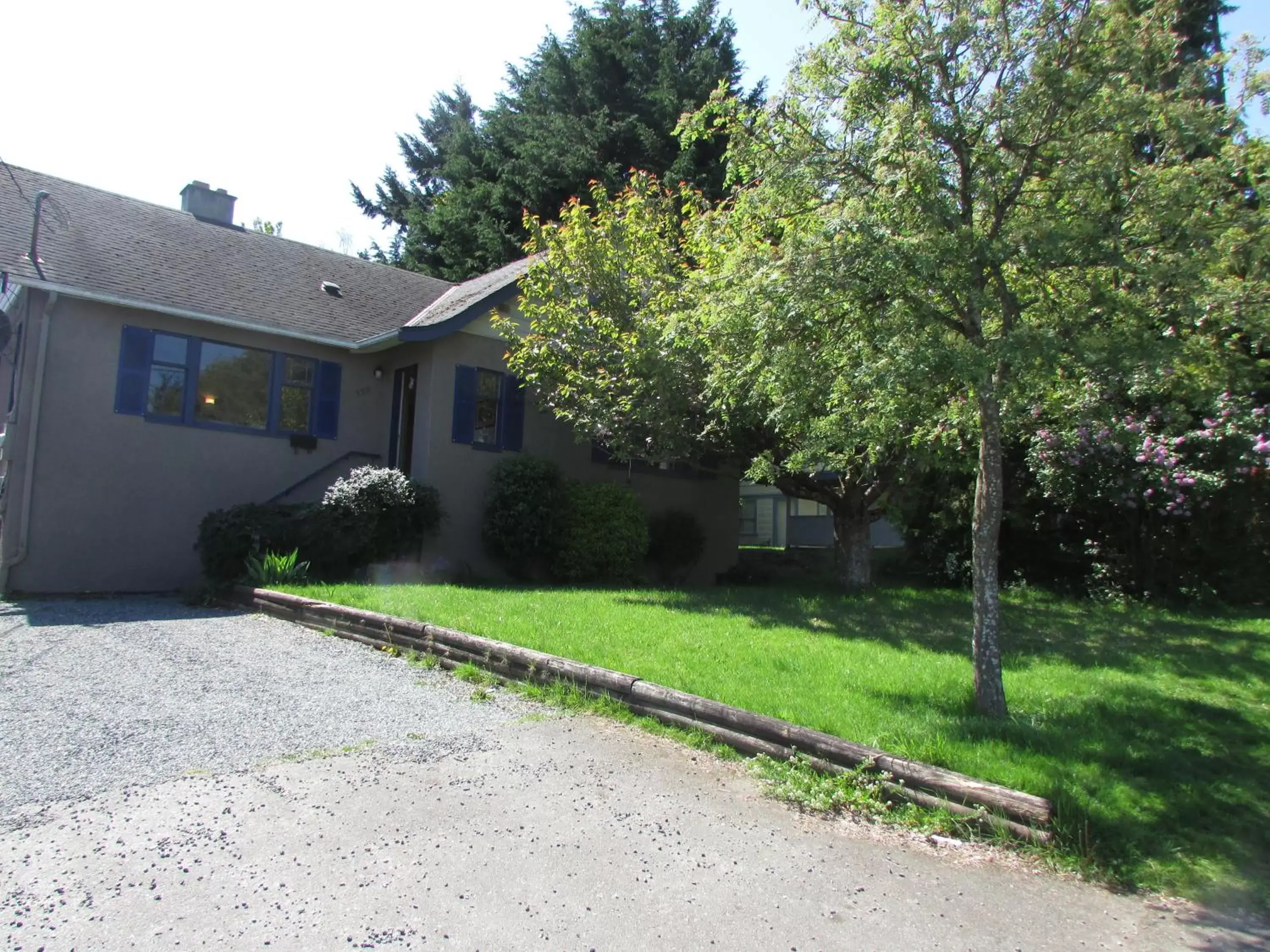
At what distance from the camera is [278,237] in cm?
1716

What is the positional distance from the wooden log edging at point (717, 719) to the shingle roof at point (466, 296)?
20.8ft

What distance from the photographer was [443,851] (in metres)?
3.80

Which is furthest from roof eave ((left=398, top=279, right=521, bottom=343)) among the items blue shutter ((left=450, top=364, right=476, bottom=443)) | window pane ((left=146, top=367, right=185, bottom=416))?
window pane ((left=146, top=367, right=185, bottom=416))

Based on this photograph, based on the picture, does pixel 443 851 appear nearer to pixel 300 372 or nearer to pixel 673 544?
pixel 300 372

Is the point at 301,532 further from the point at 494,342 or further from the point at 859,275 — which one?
the point at 859,275

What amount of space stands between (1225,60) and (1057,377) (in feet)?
7.83

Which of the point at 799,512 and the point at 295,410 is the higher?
the point at 295,410

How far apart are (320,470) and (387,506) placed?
2.37m

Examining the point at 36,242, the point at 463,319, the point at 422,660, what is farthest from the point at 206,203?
the point at 422,660

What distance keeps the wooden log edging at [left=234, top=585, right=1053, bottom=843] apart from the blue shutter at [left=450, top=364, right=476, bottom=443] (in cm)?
537

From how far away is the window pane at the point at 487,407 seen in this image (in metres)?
14.4

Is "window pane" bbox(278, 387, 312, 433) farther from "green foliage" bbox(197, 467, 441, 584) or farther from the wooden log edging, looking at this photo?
the wooden log edging

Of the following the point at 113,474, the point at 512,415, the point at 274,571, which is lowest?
the point at 274,571

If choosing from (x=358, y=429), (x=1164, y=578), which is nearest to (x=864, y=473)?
(x=1164, y=578)
